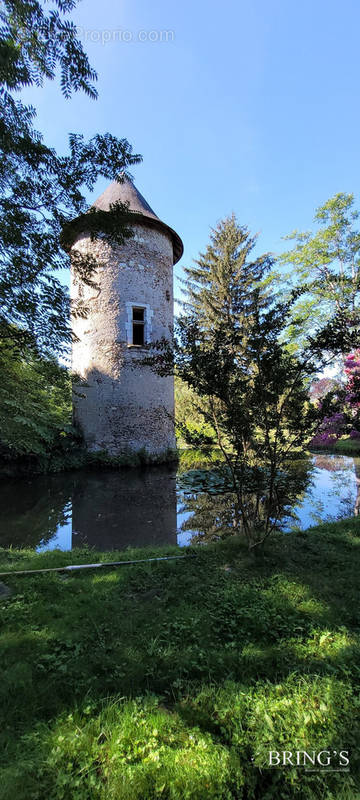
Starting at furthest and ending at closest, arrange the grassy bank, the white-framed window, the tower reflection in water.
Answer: the white-framed window
the tower reflection in water
the grassy bank

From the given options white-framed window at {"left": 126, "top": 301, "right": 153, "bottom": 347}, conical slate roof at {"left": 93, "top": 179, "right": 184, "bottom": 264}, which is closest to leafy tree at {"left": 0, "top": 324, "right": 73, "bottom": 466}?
white-framed window at {"left": 126, "top": 301, "right": 153, "bottom": 347}

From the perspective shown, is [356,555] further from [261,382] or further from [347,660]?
[261,382]

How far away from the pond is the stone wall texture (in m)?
2.01

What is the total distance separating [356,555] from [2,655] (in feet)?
10.7

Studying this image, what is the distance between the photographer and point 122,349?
35.6 feet

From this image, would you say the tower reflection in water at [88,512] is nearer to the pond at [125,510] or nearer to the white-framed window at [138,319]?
the pond at [125,510]

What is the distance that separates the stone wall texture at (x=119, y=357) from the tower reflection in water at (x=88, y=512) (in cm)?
196

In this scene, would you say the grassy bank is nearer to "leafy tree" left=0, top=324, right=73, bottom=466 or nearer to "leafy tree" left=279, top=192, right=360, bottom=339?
"leafy tree" left=0, top=324, right=73, bottom=466

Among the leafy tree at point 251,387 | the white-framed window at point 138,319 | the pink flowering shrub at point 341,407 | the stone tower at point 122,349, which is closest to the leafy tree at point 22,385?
the leafy tree at point 251,387

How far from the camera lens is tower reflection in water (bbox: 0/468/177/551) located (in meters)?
4.84

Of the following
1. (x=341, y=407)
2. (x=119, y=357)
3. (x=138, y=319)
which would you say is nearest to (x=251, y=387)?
(x=341, y=407)

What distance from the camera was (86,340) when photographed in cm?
1130

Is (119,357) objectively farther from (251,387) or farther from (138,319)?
(251,387)

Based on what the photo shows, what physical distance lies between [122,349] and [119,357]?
0.98 feet
